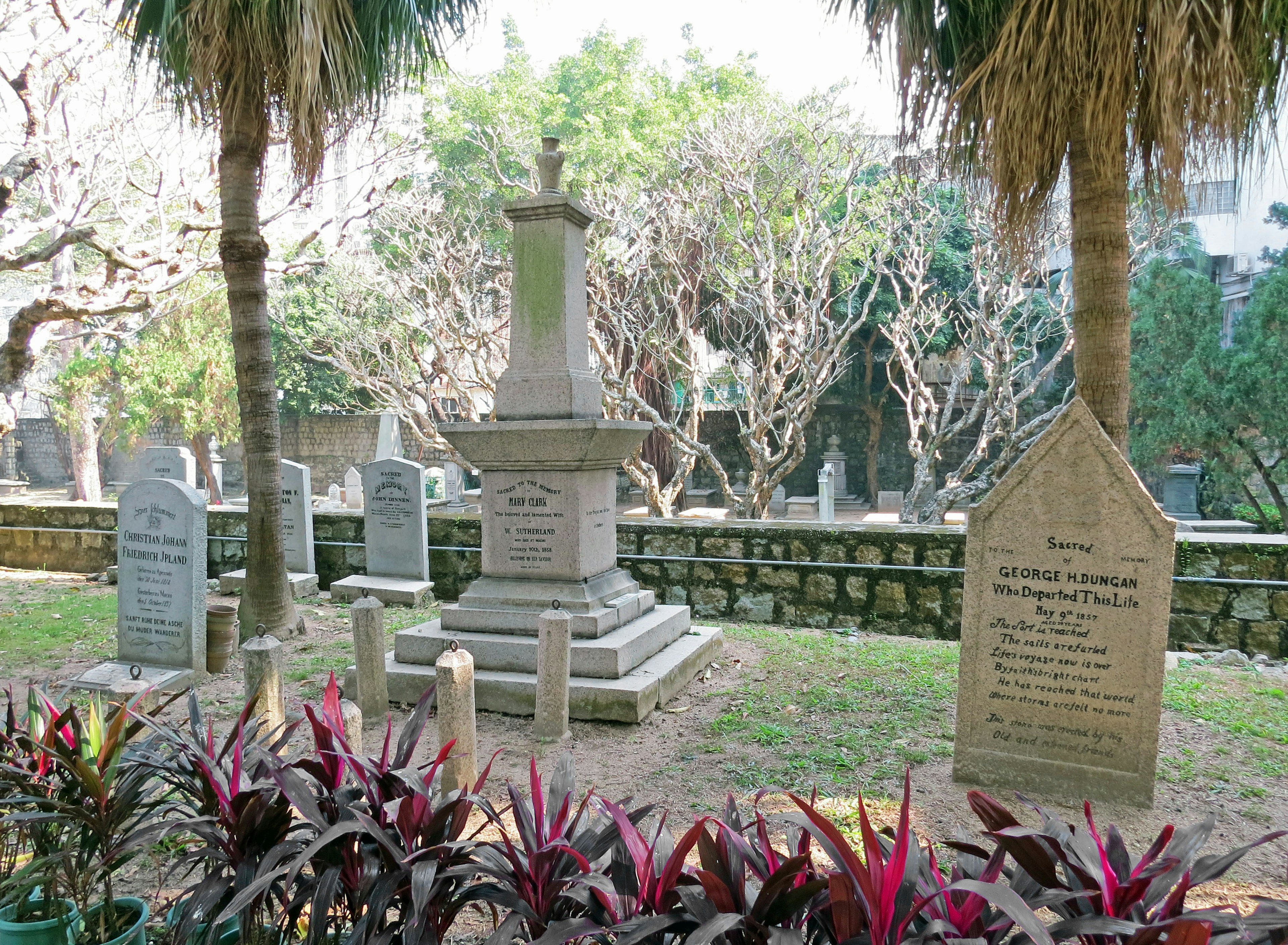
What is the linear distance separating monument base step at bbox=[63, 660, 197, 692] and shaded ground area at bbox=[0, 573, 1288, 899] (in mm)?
Result: 188

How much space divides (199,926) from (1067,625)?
11.9 feet

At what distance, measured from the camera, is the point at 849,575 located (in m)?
8.16

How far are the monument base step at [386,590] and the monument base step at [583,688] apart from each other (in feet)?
9.92

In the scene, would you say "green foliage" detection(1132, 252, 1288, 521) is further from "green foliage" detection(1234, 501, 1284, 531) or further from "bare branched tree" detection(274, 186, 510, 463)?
"bare branched tree" detection(274, 186, 510, 463)

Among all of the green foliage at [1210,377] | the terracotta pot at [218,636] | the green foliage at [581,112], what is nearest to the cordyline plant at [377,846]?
the terracotta pot at [218,636]

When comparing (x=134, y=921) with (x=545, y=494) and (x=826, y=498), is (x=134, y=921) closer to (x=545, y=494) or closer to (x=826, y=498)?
(x=545, y=494)

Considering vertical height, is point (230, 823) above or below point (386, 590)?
above

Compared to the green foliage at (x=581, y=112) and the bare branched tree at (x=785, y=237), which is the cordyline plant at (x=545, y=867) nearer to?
the bare branched tree at (x=785, y=237)

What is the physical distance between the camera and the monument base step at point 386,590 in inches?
350

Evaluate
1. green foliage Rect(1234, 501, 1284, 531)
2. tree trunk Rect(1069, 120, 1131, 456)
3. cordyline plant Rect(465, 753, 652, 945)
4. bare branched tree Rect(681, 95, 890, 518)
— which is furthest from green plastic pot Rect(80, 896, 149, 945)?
green foliage Rect(1234, 501, 1284, 531)

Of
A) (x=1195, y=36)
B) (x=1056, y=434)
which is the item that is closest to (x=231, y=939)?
(x=1056, y=434)

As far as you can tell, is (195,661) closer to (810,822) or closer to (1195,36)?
(810,822)

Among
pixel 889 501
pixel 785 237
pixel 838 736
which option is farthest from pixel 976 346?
pixel 838 736

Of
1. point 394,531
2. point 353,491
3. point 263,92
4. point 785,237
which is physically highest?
point 785,237
